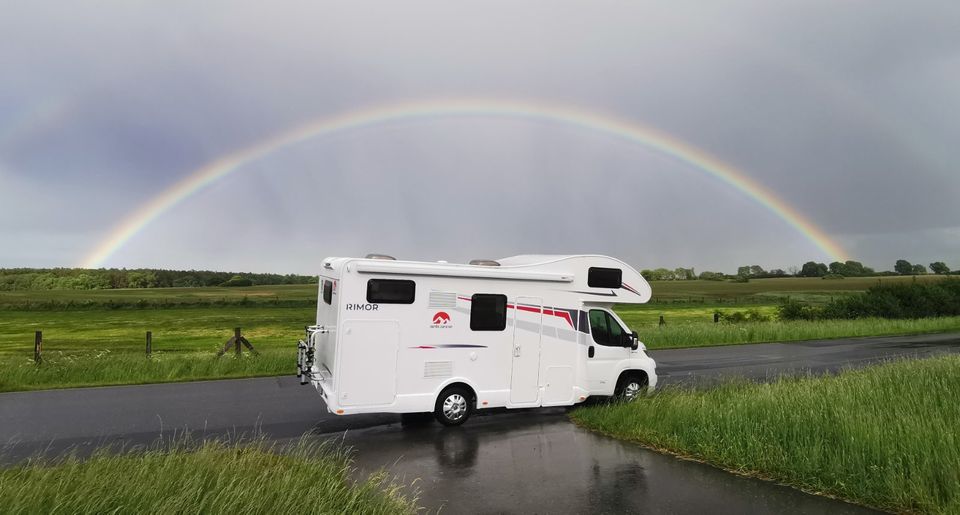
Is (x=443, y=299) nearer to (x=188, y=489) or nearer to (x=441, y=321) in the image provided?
(x=441, y=321)

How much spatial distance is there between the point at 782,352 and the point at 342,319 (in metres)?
20.3

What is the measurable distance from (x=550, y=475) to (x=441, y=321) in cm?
330

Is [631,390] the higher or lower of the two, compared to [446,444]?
higher

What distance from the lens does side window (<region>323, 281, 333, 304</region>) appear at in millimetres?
10539

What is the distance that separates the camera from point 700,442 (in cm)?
849

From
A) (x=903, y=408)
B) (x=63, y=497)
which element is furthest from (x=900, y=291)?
(x=63, y=497)

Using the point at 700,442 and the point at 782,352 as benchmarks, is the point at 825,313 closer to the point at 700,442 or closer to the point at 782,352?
the point at 782,352

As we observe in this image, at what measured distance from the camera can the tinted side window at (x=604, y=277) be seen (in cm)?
1115

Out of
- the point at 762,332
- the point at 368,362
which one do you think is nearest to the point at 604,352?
the point at 368,362

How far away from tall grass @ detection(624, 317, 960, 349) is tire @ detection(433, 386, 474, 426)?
16.0 metres

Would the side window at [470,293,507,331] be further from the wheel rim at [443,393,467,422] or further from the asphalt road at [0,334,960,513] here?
the asphalt road at [0,334,960,513]

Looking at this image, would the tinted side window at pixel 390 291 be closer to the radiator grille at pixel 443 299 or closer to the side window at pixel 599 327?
the radiator grille at pixel 443 299

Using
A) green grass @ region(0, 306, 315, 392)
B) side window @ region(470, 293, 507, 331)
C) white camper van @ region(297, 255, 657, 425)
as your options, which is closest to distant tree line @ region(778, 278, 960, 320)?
green grass @ region(0, 306, 315, 392)

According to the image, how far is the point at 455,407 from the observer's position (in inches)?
400
